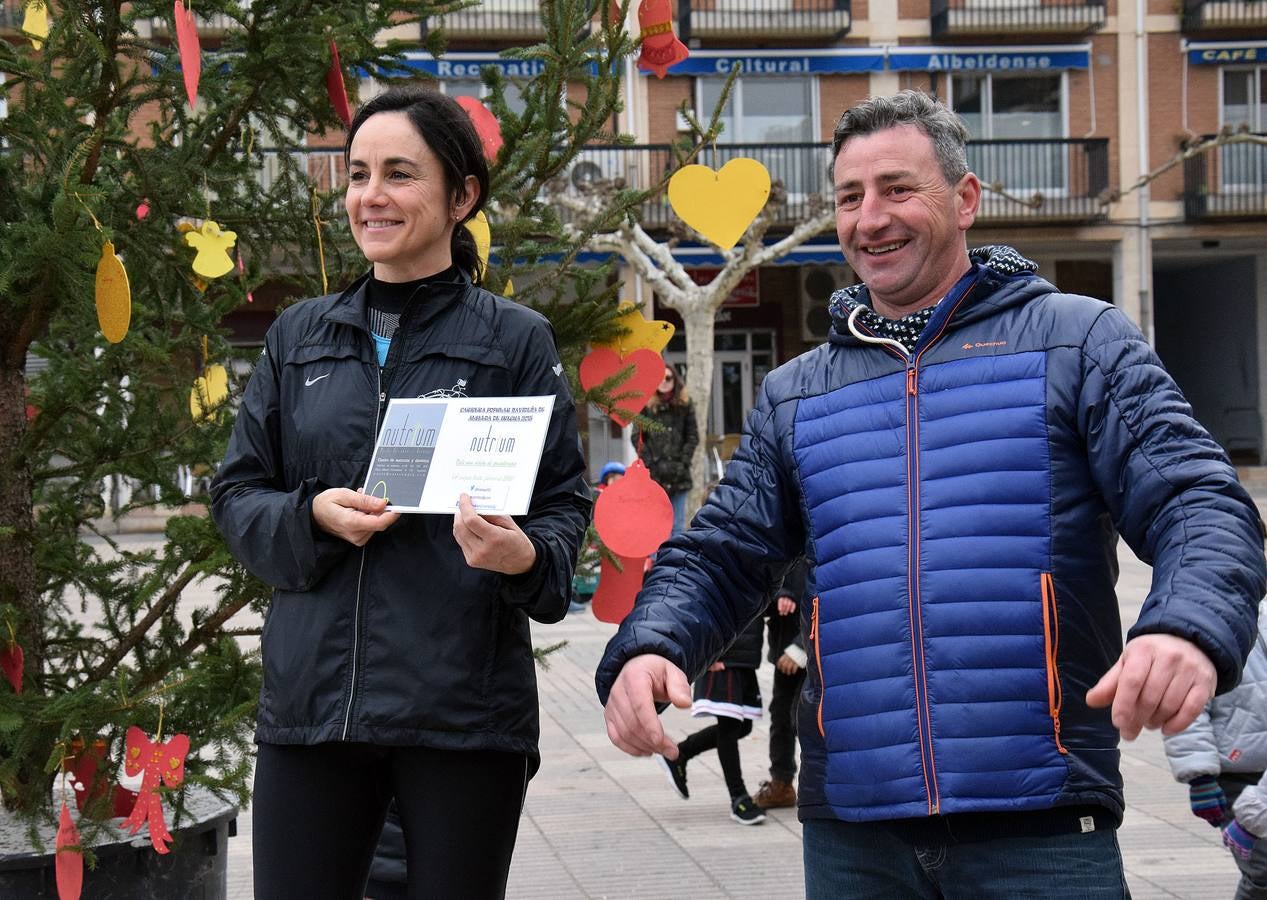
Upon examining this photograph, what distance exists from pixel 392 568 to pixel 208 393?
5.32 feet

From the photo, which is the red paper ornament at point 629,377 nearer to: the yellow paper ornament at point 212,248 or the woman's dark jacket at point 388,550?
the yellow paper ornament at point 212,248

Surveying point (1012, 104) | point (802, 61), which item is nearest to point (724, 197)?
point (802, 61)

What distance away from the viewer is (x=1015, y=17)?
79.0ft

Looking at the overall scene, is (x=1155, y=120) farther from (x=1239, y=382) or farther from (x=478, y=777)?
(x=478, y=777)

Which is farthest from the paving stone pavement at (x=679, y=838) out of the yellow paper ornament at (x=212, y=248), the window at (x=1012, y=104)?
the window at (x=1012, y=104)

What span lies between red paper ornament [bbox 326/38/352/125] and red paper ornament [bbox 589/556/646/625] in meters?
1.27

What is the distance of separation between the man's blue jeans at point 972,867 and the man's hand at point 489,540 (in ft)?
2.07

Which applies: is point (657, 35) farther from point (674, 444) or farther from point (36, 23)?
point (674, 444)

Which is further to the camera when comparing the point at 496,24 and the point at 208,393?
the point at 496,24

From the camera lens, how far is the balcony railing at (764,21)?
23797 mm

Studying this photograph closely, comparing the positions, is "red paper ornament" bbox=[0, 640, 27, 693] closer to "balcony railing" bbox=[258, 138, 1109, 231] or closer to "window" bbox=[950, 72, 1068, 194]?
"balcony railing" bbox=[258, 138, 1109, 231]

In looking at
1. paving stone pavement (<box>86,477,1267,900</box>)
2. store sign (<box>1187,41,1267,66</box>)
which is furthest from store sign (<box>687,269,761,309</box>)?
paving stone pavement (<box>86,477,1267,900</box>)

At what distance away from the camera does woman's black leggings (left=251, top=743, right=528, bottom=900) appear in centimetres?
222

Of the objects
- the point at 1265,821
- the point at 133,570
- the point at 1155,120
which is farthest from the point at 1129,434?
the point at 1155,120
